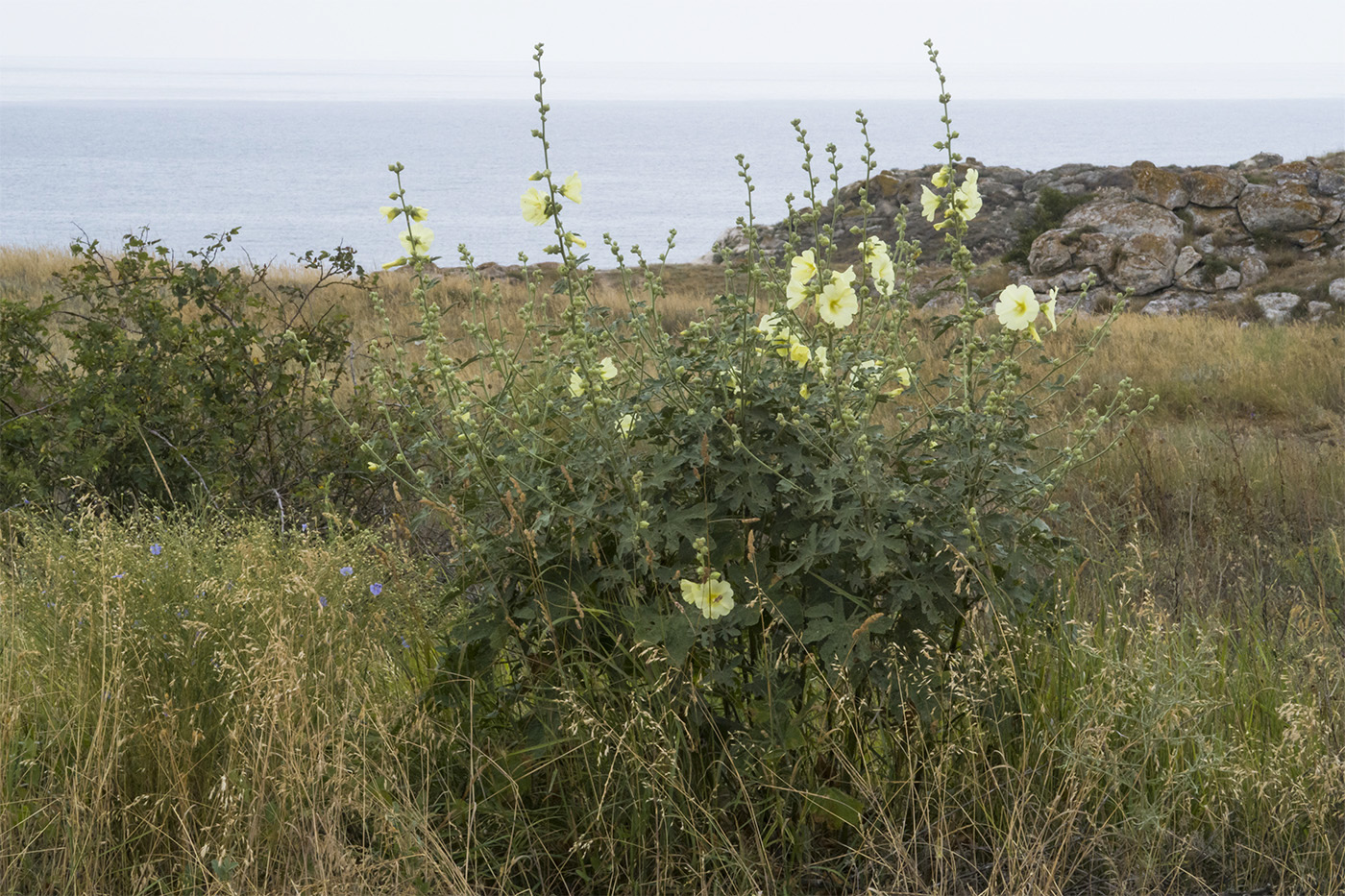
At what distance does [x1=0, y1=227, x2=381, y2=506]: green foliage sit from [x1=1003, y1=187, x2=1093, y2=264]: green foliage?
20.7 metres

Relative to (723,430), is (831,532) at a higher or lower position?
lower

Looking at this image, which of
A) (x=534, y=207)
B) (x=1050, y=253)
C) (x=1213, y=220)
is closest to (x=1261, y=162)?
(x=1213, y=220)

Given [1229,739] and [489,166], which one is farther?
[489,166]

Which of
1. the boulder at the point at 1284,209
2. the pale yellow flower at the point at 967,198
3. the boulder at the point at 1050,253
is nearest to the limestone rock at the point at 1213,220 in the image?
the boulder at the point at 1284,209

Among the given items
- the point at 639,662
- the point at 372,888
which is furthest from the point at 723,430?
the point at 372,888

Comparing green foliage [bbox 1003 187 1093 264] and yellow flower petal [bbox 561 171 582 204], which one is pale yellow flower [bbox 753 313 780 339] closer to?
yellow flower petal [bbox 561 171 582 204]

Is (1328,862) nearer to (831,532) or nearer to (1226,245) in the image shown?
(831,532)

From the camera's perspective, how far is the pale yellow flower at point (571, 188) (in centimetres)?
223

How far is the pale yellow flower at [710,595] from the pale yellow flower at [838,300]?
59 centimetres

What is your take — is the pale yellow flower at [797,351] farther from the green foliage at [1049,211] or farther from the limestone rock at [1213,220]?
the limestone rock at [1213,220]

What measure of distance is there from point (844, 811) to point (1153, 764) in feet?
2.66

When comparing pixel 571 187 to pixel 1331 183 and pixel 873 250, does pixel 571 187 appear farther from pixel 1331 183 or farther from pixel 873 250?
pixel 1331 183

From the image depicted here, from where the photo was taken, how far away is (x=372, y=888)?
6.85ft

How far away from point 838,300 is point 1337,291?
61.3ft
